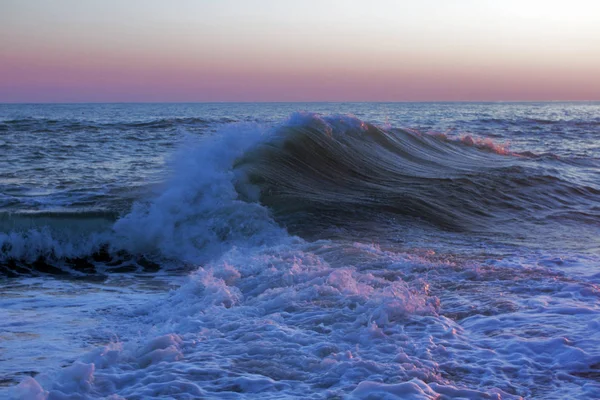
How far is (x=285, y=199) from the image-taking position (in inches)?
366

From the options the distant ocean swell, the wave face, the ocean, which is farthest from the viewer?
the wave face

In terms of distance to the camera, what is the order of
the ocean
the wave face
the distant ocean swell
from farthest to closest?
the wave face, the distant ocean swell, the ocean

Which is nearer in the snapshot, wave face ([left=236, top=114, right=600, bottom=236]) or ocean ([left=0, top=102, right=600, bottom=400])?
ocean ([left=0, top=102, right=600, bottom=400])

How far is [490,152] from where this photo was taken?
1734 cm

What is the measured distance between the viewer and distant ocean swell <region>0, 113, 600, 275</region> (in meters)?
7.90

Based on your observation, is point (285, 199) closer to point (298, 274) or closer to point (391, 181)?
point (391, 181)

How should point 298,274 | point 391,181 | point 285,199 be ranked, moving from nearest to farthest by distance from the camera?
point 298,274, point 285,199, point 391,181

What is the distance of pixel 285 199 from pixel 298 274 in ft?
14.0

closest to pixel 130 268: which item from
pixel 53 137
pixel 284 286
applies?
pixel 284 286

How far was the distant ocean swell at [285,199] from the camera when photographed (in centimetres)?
790

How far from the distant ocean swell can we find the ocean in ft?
0.14

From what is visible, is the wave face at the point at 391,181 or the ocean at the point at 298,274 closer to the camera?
the ocean at the point at 298,274

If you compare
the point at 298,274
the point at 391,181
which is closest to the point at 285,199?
the point at 391,181

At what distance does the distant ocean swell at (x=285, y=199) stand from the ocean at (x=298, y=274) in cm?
4
